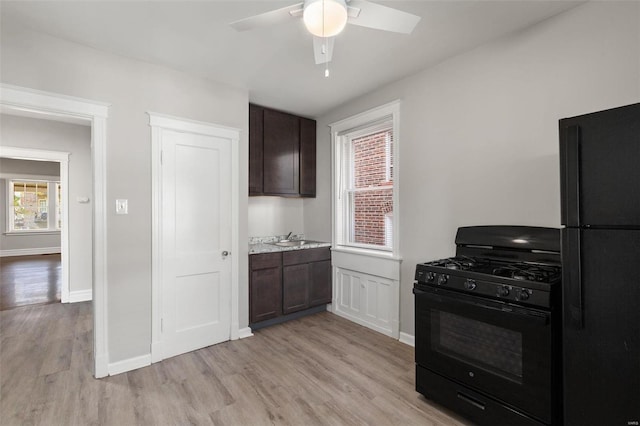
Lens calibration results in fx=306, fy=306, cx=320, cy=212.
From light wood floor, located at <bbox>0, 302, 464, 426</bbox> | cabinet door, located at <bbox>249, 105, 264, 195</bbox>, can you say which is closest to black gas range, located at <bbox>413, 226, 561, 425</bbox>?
light wood floor, located at <bbox>0, 302, 464, 426</bbox>

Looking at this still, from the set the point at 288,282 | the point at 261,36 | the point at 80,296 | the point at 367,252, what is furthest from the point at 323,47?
the point at 80,296

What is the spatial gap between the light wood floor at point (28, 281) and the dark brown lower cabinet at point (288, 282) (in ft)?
11.7

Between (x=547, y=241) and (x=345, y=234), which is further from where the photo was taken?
(x=345, y=234)

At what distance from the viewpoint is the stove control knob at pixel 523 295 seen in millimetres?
1674

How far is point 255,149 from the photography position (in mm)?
3787

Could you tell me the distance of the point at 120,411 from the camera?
2.10m

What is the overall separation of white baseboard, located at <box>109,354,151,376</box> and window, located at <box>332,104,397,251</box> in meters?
2.43

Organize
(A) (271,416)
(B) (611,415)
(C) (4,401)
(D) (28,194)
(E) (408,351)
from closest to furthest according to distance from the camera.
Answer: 1. (B) (611,415)
2. (A) (271,416)
3. (C) (4,401)
4. (E) (408,351)
5. (D) (28,194)

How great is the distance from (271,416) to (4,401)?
193 cm

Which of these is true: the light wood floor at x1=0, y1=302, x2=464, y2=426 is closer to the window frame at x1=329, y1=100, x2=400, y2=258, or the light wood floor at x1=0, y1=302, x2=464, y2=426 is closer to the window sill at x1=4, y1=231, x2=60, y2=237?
the window frame at x1=329, y1=100, x2=400, y2=258

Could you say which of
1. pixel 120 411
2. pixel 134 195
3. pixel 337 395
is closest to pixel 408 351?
pixel 337 395

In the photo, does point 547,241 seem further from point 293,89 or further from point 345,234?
point 293,89

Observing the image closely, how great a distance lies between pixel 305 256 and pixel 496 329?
243cm

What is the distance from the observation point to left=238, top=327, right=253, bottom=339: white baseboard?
3.32 metres
